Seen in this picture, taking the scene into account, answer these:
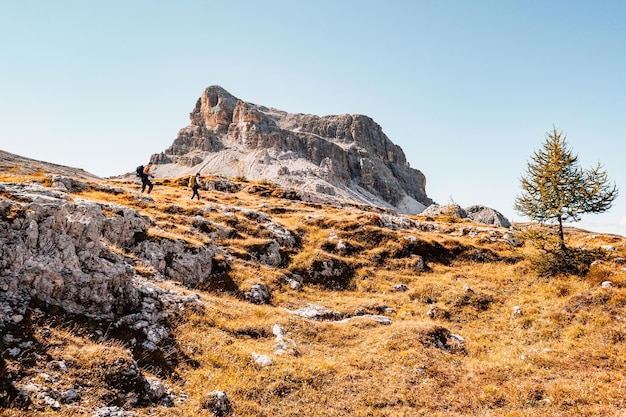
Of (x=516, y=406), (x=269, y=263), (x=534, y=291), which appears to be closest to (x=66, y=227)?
(x=269, y=263)

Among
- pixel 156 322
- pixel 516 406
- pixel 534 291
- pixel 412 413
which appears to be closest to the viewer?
pixel 412 413

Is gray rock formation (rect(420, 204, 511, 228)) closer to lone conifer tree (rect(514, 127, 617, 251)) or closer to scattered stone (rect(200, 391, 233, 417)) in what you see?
lone conifer tree (rect(514, 127, 617, 251))

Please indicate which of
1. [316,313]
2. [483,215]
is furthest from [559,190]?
[483,215]

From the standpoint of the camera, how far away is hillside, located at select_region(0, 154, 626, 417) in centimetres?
1169

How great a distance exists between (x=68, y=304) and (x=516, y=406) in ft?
62.4

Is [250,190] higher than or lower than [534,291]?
higher

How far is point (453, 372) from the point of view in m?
16.3

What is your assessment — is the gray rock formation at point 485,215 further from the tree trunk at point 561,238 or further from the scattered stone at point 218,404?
the scattered stone at point 218,404

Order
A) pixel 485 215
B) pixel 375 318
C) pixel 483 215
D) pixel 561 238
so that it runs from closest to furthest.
Answer: pixel 375 318 < pixel 561 238 < pixel 485 215 < pixel 483 215

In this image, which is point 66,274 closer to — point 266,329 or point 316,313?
point 266,329

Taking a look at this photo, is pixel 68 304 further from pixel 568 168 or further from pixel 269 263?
pixel 568 168

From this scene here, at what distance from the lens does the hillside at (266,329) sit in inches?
460

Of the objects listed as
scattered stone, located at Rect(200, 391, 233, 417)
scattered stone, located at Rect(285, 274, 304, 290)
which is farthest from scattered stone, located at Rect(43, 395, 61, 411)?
scattered stone, located at Rect(285, 274, 304, 290)

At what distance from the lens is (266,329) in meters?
A: 18.3
